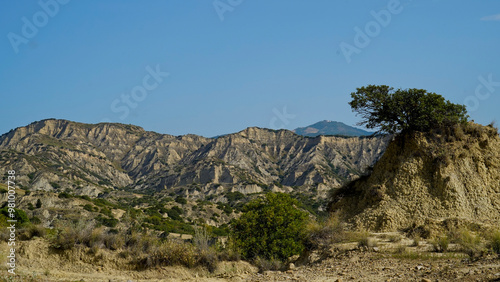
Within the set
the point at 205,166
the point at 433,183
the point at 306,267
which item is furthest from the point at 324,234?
the point at 205,166

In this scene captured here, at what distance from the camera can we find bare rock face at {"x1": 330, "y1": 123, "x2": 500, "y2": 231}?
1930 cm

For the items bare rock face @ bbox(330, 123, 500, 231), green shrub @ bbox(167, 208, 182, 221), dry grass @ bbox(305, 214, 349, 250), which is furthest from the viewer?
green shrub @ bbox(167, 208, 182, 221)

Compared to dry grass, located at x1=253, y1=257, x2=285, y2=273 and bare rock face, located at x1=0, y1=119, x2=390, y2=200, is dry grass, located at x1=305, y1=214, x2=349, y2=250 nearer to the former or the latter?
dry grass, located at x1=253, y1=257, x2=285, y2=273

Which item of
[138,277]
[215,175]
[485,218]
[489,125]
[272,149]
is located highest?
[272,149]

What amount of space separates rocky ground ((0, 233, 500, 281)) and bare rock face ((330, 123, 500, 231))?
9.63 feet

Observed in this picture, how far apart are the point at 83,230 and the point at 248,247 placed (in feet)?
24.9

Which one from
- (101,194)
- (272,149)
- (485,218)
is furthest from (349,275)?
(272,149)

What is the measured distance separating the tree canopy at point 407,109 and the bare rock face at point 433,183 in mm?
582

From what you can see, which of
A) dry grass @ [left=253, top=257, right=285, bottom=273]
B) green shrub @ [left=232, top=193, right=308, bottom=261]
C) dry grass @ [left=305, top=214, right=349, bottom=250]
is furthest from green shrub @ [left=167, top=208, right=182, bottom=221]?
dry grass @ [left=253, top=257, right=285, bottom=273]

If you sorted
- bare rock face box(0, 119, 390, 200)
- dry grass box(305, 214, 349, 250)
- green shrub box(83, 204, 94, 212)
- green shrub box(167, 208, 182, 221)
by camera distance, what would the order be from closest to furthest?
dry grass box(305, 214, 349, 250)
green shrub box(83, 204, 94, 212)
green shrub box(167, 208, 182, 221)
bare rock face box(0, 119, 390, 200)

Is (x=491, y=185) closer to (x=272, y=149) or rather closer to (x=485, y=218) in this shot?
(x=485, y=218)

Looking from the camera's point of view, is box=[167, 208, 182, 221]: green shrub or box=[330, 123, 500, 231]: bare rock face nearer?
box=[330, 123, 500, 231]: bare rock face

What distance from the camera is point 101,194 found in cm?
11069

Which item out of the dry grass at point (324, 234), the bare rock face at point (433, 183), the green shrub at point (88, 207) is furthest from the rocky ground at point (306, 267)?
the green shrub at point (88, 207)
